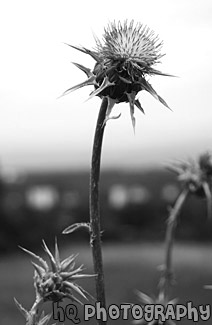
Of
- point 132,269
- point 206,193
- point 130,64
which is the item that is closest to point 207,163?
point 206,193

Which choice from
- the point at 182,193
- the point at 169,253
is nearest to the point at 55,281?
the point at 169,253

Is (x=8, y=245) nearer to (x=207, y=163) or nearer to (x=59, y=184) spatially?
(x=59, y=184)

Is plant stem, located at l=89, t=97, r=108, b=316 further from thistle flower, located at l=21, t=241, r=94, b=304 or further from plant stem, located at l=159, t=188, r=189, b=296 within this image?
plant stem, located at l=159, t=188, r=189, b=296

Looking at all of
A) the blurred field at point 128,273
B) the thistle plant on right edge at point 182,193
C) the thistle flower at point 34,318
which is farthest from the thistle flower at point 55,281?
the blurred field at point 128,273

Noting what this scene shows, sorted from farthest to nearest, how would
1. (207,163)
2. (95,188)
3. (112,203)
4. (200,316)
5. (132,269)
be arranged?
(132,269) < (112,203) < (207,163) < (200,316) < (95,188)

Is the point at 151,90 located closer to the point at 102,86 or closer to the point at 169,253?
the point at 102,86

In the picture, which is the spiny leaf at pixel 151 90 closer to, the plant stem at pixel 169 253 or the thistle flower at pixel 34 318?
the thistle flower at pixel 34 318

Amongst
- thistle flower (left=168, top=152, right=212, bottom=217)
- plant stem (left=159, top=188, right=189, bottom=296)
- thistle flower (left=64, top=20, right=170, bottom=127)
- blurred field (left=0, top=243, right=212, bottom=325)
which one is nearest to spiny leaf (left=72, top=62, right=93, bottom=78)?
thistle flower (left=64, top=20, right=170, bottom=127)
